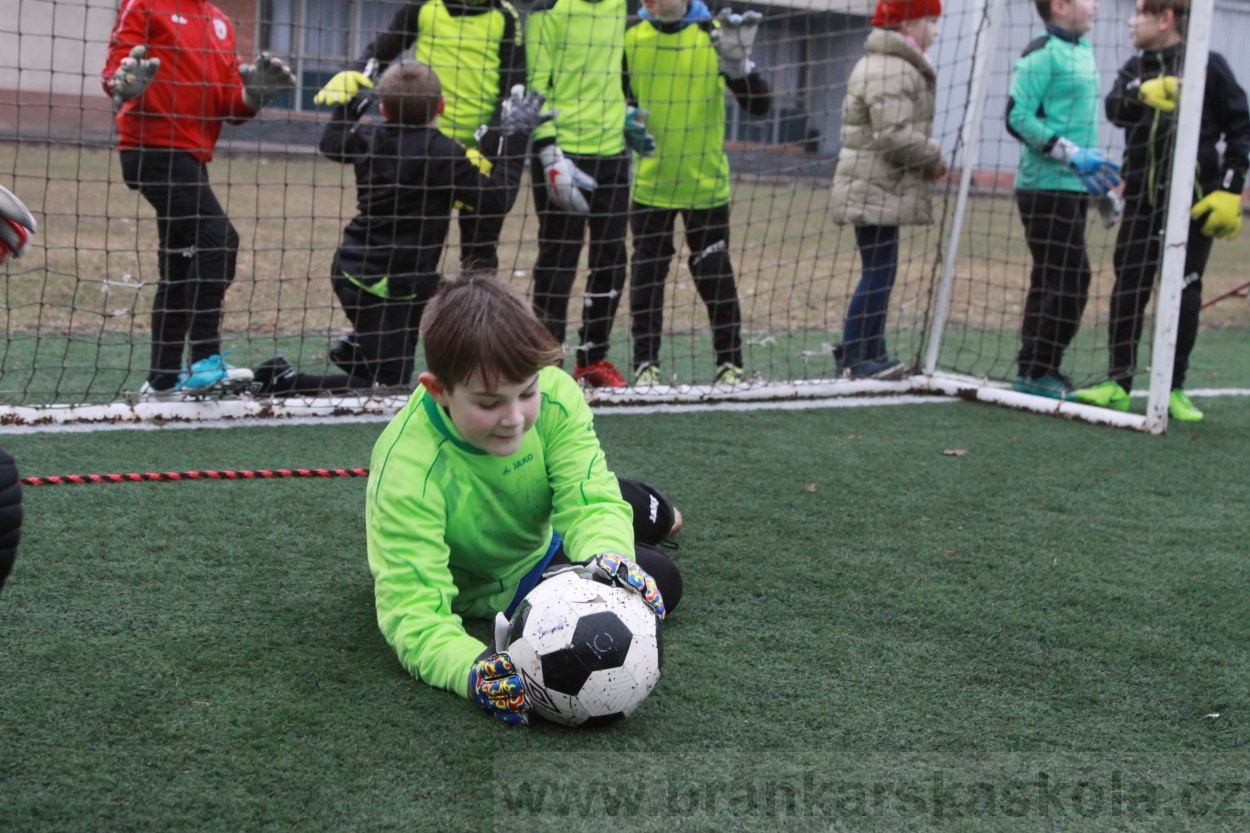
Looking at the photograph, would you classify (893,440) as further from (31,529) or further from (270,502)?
(31,529)

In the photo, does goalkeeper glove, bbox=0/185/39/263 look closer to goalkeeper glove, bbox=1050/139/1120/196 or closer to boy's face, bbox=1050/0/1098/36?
goalkeeper glove, bbox=1050/139/1120/196

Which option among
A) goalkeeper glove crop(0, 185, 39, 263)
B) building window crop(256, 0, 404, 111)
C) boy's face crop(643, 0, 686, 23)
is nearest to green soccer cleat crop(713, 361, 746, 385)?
boy's face crop(643, 0, 686, 23)

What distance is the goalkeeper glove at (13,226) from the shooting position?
1960mm

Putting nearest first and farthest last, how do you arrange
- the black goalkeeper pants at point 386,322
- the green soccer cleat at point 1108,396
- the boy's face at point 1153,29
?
1. the black goalkeeper pants at point 386,322
2. the boy's face at point 1153,29
3. the green soccer cleat at point 1108,396

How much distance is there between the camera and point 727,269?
537cm

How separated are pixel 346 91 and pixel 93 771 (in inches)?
132

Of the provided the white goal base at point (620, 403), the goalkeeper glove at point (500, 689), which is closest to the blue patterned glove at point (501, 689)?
the goalkeeper glove at point (500, 689)

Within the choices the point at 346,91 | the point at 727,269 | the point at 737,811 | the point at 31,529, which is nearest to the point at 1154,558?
the point at 737,811

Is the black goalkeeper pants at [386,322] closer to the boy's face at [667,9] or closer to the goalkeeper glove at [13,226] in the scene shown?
the boy's face at [667,9]

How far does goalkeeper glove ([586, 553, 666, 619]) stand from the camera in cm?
234

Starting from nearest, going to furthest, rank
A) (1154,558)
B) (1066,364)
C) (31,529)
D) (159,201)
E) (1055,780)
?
(1055,780), (31,529), (1154,558), (159,201), (1066,364)

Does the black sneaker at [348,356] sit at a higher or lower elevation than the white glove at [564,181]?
lower

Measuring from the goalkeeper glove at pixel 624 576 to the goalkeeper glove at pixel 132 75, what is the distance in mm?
2866

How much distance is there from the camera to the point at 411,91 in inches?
183
